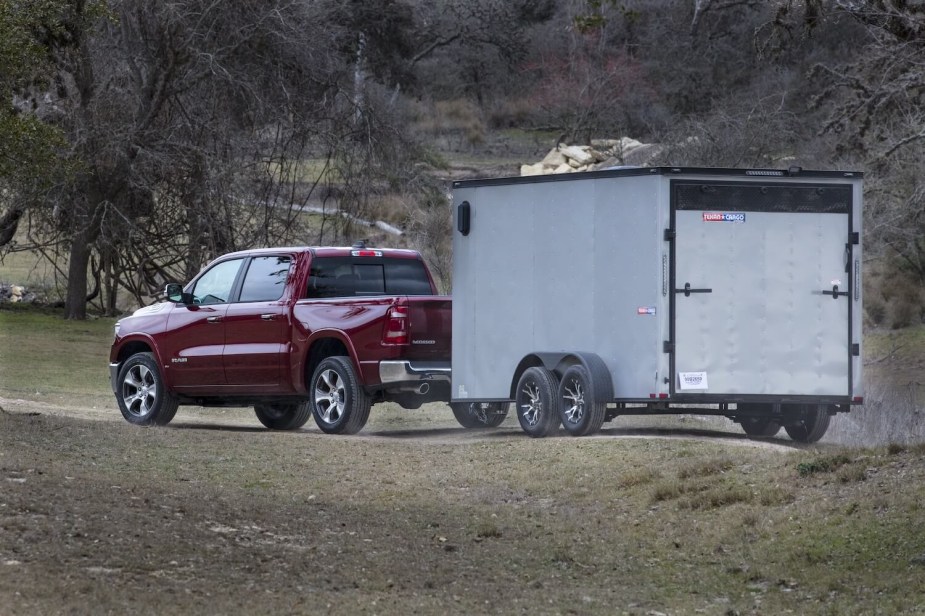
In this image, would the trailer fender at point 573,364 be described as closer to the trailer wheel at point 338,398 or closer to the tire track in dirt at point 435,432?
the tire track in dirt at point 435,432

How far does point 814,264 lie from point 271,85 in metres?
18.4

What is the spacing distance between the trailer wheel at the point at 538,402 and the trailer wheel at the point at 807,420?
223 cm

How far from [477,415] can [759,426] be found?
127 inches

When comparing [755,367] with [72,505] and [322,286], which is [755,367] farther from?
[72,505]

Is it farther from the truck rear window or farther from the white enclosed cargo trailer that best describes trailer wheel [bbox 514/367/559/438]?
the truck rear window

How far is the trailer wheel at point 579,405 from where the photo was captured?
47.3 feet

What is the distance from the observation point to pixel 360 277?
53.6 feet

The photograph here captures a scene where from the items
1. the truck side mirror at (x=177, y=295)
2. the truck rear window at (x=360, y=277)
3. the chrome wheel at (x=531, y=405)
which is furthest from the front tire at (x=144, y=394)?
the chrome wheel at (x=531, y=405)

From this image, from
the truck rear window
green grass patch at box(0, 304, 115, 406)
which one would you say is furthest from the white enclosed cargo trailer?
green grass patch at box(0, 304, 115, 406)

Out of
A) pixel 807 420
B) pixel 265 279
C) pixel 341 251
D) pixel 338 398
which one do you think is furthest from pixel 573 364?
pixel 265 279

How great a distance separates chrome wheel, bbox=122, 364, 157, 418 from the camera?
683 inches

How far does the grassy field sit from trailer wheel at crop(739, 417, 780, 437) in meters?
0.98

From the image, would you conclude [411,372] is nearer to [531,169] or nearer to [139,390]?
[139,390]

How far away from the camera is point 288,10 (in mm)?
30734
